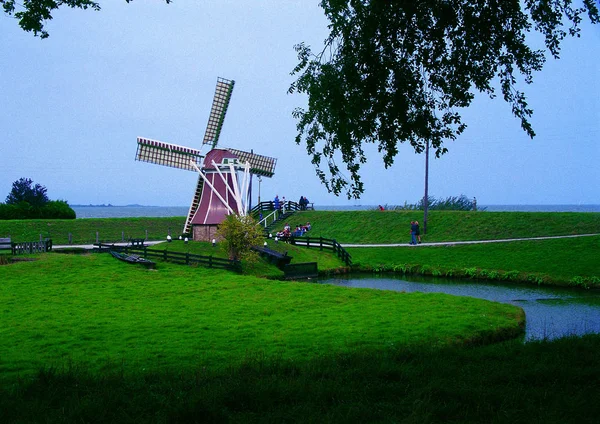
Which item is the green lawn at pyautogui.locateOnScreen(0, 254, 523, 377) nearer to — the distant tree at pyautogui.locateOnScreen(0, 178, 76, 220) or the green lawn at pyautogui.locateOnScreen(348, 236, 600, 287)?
the green lawn at pyautogui.locateOnScreen(348, 236, 600, 287)

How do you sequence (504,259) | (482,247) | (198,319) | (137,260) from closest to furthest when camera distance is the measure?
(198,319), (137,260), (504,259), (482,247)

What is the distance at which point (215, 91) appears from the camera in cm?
4234

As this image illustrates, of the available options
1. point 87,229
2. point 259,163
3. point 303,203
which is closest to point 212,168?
point 259,163

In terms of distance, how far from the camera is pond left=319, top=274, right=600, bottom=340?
17.0 meters

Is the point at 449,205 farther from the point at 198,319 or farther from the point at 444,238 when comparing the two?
the point at 198,319

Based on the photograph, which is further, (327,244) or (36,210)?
(36,210)

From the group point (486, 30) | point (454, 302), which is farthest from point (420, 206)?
point (486, 30)

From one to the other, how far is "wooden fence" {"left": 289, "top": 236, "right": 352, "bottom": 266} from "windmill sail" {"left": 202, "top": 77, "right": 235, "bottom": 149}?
8.50 m

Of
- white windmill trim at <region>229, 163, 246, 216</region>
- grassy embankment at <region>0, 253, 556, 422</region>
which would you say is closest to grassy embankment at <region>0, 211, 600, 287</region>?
white windmill trim at <region>229, 163, 246, 216</region>

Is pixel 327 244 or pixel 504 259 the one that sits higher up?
pixel 327 244

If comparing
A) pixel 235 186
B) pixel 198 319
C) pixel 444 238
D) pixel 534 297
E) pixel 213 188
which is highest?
pixel 235 186

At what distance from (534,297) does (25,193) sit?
54.1m

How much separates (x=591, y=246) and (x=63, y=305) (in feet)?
86.4

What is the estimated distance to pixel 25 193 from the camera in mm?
62344
